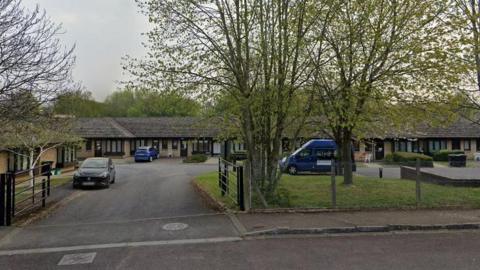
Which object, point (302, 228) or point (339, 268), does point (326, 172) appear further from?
point (339, 268)

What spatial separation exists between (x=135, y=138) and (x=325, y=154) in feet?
94.2

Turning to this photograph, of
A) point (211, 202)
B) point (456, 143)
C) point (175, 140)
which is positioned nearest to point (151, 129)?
point (175, 140)

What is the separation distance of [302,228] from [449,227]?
3689 mm

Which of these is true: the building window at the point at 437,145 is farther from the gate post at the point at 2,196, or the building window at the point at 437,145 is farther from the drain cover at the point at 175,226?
the gate post at the point at 2,196

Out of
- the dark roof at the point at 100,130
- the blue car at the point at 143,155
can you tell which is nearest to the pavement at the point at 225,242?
the blue car at the point at 143,155

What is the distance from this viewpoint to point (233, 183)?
13.7 meters

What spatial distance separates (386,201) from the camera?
41.1 feet

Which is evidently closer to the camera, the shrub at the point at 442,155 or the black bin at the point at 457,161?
the black bin at the point at 457,161

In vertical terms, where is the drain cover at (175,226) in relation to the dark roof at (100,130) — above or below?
below

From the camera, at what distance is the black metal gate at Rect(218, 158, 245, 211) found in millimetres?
11664

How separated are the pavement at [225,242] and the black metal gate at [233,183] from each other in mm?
728

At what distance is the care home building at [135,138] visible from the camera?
45.9 metres

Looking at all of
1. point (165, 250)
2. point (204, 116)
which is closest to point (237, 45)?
point (204, 116)

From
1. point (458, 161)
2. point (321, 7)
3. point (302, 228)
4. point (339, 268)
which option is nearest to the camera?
point (339, 268)
